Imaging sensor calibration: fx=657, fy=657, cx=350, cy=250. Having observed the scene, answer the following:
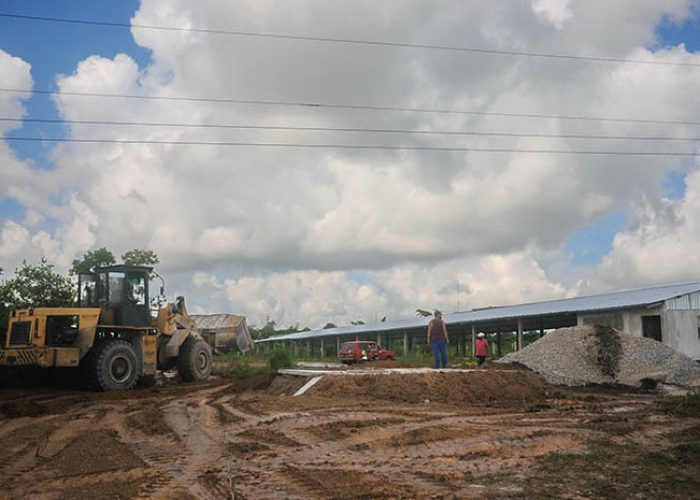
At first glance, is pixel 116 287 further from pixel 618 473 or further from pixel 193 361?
pixel 618 473

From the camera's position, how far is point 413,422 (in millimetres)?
10773

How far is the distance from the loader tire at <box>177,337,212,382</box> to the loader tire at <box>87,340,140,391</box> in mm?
2793

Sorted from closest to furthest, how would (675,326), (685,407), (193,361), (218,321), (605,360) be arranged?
(685,407) < (193,361) < (605,360) < (675,326) < (218,321)

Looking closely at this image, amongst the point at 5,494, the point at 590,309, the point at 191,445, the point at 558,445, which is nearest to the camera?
the point at 5,494

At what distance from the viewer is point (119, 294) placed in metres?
19.4

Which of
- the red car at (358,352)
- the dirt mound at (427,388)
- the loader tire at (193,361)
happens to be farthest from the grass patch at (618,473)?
the red car at (358,352)

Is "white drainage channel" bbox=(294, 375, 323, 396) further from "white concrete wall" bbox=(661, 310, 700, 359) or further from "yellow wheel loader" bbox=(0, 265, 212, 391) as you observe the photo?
"white concrete wall" bbox=(661, 310, 700, 359)

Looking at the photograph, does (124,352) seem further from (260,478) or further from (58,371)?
(260,478)

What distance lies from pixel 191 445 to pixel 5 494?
303cm

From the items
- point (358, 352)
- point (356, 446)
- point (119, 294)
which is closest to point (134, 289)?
point (119, 294)

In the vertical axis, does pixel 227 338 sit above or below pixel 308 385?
above

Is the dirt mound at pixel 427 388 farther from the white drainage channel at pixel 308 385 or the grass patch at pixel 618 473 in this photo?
the grass patch at pixel 618 473

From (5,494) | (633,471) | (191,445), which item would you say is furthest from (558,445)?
(5,494)

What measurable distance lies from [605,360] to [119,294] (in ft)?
51.8
